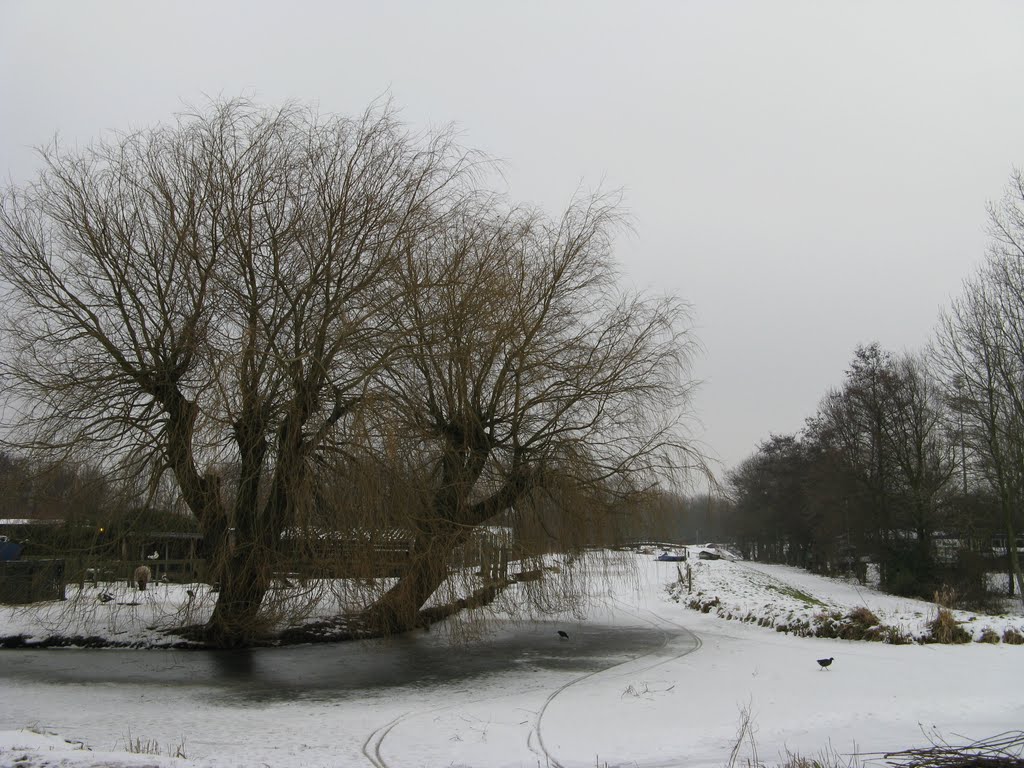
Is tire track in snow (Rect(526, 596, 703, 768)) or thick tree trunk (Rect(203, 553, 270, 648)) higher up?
thick tree trunk (Rect(203, 553, 270, 648))

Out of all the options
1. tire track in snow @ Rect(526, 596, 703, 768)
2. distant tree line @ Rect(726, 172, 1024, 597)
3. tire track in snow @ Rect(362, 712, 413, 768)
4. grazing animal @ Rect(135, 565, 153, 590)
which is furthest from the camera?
distant tree line @ Rect(726, 172, 1024, 597)

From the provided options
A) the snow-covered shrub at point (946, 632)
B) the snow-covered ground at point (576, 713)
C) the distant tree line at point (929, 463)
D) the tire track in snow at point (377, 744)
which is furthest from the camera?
the distant tree line at point (929, 463)

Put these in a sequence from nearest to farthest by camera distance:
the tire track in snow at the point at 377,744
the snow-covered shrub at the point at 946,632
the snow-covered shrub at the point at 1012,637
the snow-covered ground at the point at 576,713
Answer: the tire track in snow at the point at 377,744 → the snow-covered ground at the point at 576,713 → the snow-covered shrub at the point at 1012,637 → the snow-covered shrub at the point at 946,632

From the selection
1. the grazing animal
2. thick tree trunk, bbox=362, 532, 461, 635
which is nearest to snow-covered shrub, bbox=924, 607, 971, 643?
thick tree trunk, bbox=362, 532, 461, 635

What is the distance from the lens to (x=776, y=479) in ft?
187

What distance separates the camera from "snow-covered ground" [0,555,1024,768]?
766 cm

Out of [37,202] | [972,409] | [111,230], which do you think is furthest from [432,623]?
[972,409]

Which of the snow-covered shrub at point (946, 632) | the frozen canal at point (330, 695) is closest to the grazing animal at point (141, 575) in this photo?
the frozen canal at point (330, 695)

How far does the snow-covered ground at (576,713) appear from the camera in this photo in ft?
25.1

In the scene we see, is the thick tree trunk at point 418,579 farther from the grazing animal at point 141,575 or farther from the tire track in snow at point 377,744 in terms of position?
the grazing animal at point 141,575

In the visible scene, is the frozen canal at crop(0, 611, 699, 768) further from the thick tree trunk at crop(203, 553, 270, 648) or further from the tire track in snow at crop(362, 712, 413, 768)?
the thick tree trunk at crop(203, 553, 270, 648)

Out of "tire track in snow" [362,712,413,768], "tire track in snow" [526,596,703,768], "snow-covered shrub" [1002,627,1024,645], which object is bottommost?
"tire track in snow" [526,596,703,768]

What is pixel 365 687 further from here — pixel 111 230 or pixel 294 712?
pixel 111 230

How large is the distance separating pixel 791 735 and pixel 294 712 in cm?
567
